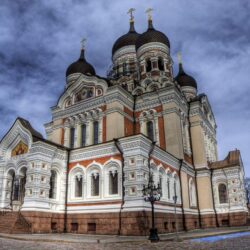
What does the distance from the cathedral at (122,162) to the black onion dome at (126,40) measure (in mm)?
3732

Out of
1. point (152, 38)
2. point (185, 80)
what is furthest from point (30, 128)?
point (185, 80)

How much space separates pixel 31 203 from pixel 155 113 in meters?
12.7

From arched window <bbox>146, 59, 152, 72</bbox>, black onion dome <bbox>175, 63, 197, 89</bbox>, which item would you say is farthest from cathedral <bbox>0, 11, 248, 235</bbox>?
black onion dome <bbox>175, 63, 197, 89</bbox>

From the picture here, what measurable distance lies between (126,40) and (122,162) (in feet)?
77.7

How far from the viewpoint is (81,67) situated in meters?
33.8

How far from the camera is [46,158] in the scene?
59.8ft

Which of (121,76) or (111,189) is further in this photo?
(121,76)

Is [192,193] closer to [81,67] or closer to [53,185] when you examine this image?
[53,185]

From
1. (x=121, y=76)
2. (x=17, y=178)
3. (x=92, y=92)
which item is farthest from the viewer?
(x=121, y=76)

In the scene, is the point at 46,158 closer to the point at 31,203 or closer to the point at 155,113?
the point at 31,203

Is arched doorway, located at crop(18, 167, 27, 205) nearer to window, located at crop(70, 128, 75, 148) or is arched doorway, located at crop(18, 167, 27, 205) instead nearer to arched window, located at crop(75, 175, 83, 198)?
arched window, located at crop(75, 175, 83, 198)

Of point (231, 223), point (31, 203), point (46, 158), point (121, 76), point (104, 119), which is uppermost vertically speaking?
point (121, 76)

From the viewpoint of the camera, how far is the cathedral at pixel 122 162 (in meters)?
16.9

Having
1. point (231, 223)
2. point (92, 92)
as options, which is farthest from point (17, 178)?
point (231, 223)
